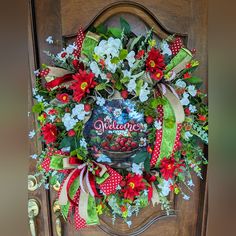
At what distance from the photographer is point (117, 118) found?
95 cm

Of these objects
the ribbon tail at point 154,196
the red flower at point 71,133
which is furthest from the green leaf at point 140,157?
the red flower at point 71,133

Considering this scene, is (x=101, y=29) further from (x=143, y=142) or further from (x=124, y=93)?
(x=143, y=142)

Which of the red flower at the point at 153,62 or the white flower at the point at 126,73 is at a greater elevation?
the red flower at the point at 153,62

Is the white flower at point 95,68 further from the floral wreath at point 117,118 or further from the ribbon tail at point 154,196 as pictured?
the ribbon tail at point 154,196

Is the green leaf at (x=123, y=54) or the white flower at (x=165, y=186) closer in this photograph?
the green leaf at (x=123, y=54)

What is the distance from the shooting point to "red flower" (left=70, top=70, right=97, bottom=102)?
0.87 meters

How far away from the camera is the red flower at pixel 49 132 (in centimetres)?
93

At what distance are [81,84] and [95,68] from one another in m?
0.07

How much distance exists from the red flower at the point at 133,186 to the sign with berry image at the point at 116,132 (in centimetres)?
5
